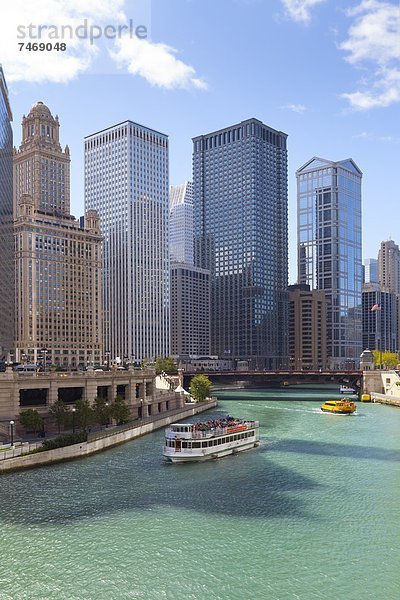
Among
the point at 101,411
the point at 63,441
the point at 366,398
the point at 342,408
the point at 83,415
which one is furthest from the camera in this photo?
→ the point at 366,398

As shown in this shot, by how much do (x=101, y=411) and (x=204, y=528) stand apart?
47760mm

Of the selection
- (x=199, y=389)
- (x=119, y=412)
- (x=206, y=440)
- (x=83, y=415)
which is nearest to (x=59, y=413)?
(x=83, y=415)

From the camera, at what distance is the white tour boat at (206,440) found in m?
80.1

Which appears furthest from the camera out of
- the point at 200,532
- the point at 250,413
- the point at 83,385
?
the point at 250,413

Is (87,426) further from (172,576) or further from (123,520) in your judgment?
(172,576)

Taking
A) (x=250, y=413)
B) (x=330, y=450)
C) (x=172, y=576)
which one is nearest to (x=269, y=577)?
(x=172, y=576)

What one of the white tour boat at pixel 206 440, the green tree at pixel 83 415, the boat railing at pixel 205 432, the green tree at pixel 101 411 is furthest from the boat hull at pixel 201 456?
the green tree at pixel 101 411

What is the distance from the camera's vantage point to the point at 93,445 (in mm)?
82312

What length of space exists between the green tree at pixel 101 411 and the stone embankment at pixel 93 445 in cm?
275

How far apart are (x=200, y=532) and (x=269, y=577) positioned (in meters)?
9.89

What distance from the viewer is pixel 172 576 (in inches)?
1662

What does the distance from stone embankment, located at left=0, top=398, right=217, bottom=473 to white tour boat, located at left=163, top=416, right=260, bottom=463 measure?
896 centimetres

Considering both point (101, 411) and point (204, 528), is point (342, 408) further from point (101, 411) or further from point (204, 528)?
point (204, 528)

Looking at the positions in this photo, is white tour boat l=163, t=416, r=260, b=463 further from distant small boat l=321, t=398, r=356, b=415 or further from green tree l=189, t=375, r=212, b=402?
green tree l=189, t=375, r=212, b=402
